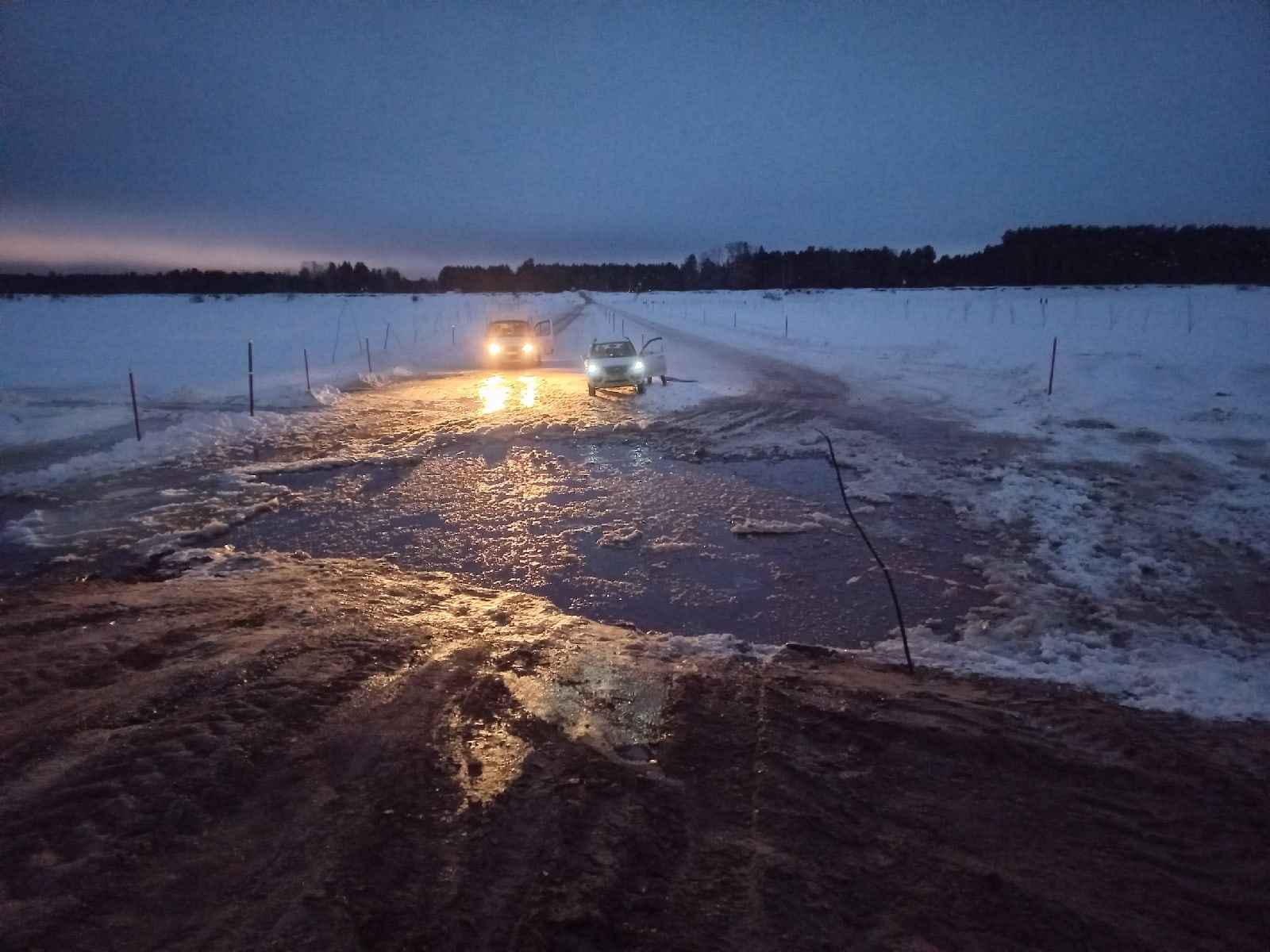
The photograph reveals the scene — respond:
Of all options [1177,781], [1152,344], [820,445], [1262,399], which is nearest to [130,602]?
[1177,781]

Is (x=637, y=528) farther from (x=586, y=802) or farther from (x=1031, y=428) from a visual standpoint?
(x=1031, y=428)

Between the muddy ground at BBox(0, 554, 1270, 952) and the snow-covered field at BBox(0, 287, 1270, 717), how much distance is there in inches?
47.1

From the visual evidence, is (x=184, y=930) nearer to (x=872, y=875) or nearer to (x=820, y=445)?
(x=872, y=875)

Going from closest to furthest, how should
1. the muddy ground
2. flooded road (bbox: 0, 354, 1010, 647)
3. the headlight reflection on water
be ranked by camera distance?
the muddy ground, flooded road (bbox: 0, 354, 1010, 647), the headlight reflection on water

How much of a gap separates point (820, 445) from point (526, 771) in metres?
10.7

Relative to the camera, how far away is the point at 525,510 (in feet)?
33.3

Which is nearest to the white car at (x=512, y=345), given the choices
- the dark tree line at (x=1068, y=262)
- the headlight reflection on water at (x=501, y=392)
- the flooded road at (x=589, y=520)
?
the headlight reflection on water at (x=501, y=392)

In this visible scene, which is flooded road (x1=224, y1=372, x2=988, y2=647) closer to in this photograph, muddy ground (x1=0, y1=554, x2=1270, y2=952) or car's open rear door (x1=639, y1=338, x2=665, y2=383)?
muddy ground (x1=0, y1=554, x2=1270, y2=952)

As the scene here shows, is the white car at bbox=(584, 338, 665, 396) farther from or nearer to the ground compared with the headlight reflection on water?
farther from the ground

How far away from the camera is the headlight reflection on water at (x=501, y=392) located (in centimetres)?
1944

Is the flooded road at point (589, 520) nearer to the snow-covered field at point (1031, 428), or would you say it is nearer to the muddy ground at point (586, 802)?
the snow-covered field at point (1031, 428)

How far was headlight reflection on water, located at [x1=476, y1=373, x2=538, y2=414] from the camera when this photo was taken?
63.8ft

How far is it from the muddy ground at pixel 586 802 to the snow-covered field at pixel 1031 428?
1196 mm

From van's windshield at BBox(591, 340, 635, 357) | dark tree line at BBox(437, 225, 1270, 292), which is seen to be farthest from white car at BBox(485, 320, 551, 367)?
dark tree line at BBox(437, 225, 1270, 292)
